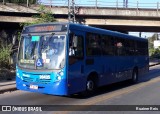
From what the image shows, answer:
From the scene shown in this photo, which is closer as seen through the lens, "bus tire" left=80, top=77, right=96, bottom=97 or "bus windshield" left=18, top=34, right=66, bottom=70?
"bus windshield" left=18, top=34, right=66, bottom=70

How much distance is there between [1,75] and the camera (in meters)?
18.6

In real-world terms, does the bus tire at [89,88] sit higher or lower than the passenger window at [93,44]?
lower

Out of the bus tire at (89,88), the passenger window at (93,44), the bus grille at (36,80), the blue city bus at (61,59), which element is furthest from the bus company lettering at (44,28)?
the bus tire at (89,88)

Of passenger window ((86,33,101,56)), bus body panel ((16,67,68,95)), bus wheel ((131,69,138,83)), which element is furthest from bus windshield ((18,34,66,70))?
bus wheel ((131,69,138,83))

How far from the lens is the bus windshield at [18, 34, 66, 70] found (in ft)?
36.1

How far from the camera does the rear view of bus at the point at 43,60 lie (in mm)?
10898

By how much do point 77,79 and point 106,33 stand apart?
338cm

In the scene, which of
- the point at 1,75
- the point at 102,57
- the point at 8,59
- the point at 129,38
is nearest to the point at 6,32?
the point at 8,59

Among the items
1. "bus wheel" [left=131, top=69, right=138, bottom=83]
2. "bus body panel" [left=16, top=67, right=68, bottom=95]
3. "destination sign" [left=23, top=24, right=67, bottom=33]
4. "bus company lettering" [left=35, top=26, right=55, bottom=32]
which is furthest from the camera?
"bus wheel" [left=131, top=69, right=138, bottom=83]

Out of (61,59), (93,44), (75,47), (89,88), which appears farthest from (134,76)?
(61,59)

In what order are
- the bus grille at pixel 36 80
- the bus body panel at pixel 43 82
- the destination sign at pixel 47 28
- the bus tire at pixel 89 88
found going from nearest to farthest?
the bus body panel at pixel 43 82, the bus grille at pixel 36 80, the destination sign at pixel 47 28, the bus tire at pixel 89 88

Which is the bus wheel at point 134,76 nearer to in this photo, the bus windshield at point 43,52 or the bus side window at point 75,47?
the bus side window at point 75,47

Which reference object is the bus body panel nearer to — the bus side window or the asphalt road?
the asphalt road

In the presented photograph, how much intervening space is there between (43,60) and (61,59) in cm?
67
